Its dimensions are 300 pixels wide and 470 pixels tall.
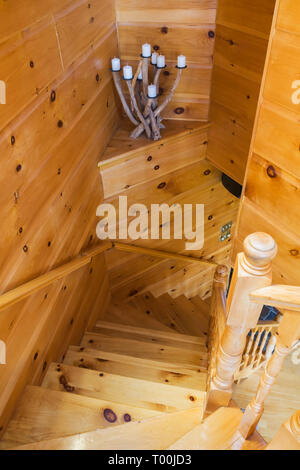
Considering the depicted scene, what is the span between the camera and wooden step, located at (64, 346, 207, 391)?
2.03 metres

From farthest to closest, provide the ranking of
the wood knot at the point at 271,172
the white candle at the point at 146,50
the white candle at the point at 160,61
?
1. the white candle at the point at 160,61
2. the white candle at the point at 146,50
3. the wood knot at the point at 271,172

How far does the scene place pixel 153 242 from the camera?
3268 millimetres

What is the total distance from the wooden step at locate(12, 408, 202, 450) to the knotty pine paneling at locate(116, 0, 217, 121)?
224 cm

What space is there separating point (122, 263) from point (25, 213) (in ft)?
5.81

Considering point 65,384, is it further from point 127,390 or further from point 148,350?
point 148,350

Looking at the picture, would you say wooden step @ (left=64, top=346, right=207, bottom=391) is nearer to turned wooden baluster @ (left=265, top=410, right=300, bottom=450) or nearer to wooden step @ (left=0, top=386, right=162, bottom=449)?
wooden step @ (left=0, top=386, right=162, bottom=449)

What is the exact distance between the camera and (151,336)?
2.87 meters

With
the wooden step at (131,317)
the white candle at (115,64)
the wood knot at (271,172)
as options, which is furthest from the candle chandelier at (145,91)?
the wooden step at (131,317)

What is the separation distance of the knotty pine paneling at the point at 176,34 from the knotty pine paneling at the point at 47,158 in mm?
123

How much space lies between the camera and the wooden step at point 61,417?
153cm

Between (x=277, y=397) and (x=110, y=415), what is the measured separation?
6.03ft

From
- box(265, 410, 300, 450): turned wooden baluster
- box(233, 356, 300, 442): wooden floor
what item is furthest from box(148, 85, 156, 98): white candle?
box(233, 356, 300, 442): wooden floor

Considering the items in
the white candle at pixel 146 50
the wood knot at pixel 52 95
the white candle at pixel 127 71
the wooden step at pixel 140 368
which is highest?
the white candle at pixel 146 50

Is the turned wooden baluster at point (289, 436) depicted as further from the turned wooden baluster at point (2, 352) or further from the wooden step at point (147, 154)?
the wooden step at point (147, 154)
